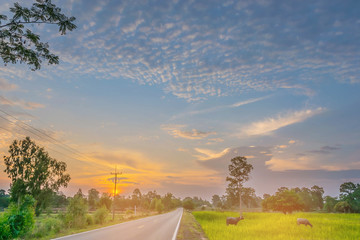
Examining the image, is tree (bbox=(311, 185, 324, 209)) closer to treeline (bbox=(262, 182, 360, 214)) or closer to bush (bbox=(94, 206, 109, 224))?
treeline (bbox=(262, 182, 360, 214))

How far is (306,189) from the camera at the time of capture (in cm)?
12850

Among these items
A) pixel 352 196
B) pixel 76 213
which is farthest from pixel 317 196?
pixel 76 213

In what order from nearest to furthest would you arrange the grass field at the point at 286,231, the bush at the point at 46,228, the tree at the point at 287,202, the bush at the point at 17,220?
the bush at the point at 17,220 < the bush at the point at 46,228 < the grass field at the point at 286,231 < the tree at the point at 287,202

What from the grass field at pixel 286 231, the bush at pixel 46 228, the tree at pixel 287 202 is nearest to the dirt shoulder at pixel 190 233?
the grass field at pixel 286 231

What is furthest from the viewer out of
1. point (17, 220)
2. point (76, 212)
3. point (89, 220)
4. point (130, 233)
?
point (89, 220)

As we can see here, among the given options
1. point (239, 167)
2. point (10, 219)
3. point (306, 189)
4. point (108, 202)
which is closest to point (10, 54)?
point (10, 219)

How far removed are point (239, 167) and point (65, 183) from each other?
47.2m

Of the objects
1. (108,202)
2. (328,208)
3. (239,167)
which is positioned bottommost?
(328,208)

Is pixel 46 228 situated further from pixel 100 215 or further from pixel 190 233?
pixel 100 215

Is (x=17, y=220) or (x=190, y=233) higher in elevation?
(x=17, y=220)

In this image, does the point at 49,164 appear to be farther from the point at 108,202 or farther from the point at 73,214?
the point at 73,214

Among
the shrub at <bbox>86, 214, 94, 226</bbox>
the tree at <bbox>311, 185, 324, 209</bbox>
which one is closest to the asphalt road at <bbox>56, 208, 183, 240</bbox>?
the shrub at <bbox>86, 214, 94, 226</bbox>

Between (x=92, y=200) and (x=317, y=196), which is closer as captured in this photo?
(x=92, y=200)

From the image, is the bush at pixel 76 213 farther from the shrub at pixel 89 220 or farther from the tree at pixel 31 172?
the tree at pixel 31 172
